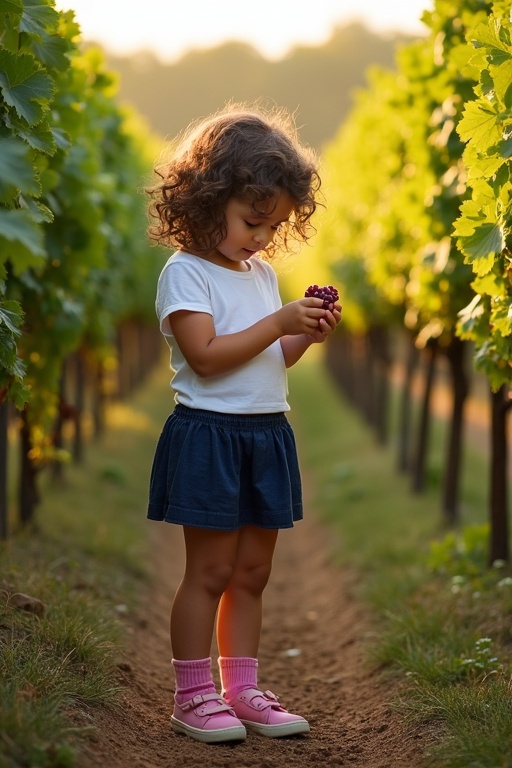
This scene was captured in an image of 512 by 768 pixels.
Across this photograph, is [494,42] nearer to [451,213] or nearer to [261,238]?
[261,238]

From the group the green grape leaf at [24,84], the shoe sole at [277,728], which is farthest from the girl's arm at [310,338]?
the shoe sole at [277,728]

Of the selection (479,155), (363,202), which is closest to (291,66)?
(363,202)

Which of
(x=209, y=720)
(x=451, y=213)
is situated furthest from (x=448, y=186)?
(x=209, y=720)

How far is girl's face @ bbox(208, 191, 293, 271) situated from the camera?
366cm

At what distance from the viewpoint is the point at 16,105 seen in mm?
3531

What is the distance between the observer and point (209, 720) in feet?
11.9

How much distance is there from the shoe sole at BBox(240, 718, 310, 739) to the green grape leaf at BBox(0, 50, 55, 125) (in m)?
2.32

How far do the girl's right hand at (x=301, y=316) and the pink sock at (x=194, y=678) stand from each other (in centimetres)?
125

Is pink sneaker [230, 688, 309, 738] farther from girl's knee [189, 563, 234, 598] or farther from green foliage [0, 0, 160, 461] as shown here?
green foliage [0, 0, 160, 461]

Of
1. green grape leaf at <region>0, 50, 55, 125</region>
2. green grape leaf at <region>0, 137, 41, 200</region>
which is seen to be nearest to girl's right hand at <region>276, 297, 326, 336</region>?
green grape leaf at <region>0, 50, 55, 125</region>

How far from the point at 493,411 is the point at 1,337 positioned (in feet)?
12.3

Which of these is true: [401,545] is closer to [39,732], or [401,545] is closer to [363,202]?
[39,732]

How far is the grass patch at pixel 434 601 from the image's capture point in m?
3.55

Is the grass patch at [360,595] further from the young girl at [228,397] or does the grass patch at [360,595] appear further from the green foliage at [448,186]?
the green foliage at [448,186]
